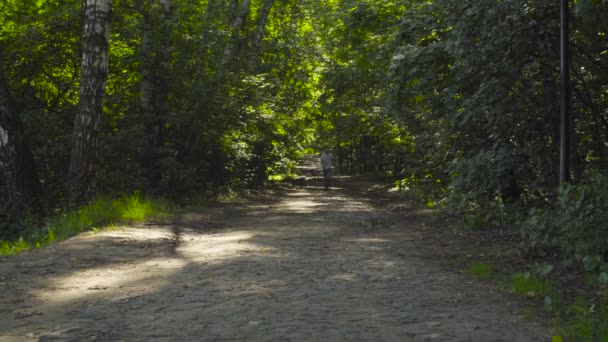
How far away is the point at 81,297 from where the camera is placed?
22.0 feet

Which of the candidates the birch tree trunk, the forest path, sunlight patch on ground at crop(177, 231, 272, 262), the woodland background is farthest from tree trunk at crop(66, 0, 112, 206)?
the birch tree trunk

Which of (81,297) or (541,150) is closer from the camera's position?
(81,297)

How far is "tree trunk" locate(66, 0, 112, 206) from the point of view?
12.8 metres

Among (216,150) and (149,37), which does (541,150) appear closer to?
(149,37)

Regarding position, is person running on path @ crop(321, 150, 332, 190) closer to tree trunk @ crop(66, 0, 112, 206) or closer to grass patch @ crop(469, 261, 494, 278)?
tree trunk @ crop(66, 0, 112, 206)

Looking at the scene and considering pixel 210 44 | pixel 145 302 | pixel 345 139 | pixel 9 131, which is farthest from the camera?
pixel 345 139

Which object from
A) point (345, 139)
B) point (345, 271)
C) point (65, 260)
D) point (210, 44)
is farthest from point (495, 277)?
point (345, 139)

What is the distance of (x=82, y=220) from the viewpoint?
1150 cm

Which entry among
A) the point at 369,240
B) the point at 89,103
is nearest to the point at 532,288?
the point at 369,240

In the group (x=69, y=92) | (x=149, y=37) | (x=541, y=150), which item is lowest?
(x=541, y=150)

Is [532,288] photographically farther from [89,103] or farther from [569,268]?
[89,103]

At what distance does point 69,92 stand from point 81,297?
1119 centimetres

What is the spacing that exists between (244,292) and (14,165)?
8537 mm

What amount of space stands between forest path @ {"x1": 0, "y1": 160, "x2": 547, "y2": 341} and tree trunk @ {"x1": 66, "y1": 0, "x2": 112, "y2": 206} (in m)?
1.87
